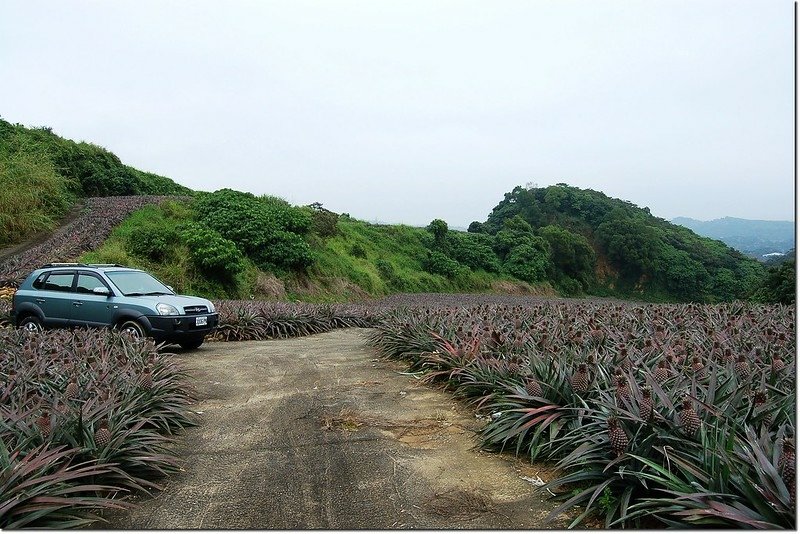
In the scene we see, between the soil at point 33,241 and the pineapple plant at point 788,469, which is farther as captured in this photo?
the soil at point 33,241

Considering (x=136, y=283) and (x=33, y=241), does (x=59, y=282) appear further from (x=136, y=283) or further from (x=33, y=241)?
(x=33, y=241)

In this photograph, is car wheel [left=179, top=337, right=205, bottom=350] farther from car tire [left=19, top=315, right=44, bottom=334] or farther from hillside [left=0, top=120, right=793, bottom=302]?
hillside [left=0, top=120, right=793, bottom=302]

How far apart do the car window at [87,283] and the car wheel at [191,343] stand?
166cm

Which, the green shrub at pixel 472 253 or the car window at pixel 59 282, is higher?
the green shrub at pixel 472 253

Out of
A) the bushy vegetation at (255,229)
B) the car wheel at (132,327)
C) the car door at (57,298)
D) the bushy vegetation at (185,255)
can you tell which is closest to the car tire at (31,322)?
the car door at (57,298)

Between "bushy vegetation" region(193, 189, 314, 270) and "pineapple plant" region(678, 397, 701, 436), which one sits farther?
"bushy vegetation" region(193, 189, 314, 270)

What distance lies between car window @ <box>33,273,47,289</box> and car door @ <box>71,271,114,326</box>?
835 mm

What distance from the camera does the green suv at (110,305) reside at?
9.11 m

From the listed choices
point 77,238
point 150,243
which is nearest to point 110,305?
point 150,243

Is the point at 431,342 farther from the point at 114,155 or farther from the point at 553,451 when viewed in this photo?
the point at 114,155

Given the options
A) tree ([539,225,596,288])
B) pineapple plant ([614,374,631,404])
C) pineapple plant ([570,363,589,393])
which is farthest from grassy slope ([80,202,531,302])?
pineapple plant ([614,374,631,404])

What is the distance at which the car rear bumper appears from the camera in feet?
29.6

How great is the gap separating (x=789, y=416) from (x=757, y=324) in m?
5.13

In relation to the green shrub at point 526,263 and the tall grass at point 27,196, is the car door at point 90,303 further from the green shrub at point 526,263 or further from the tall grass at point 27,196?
the green shrub at point 526,263
